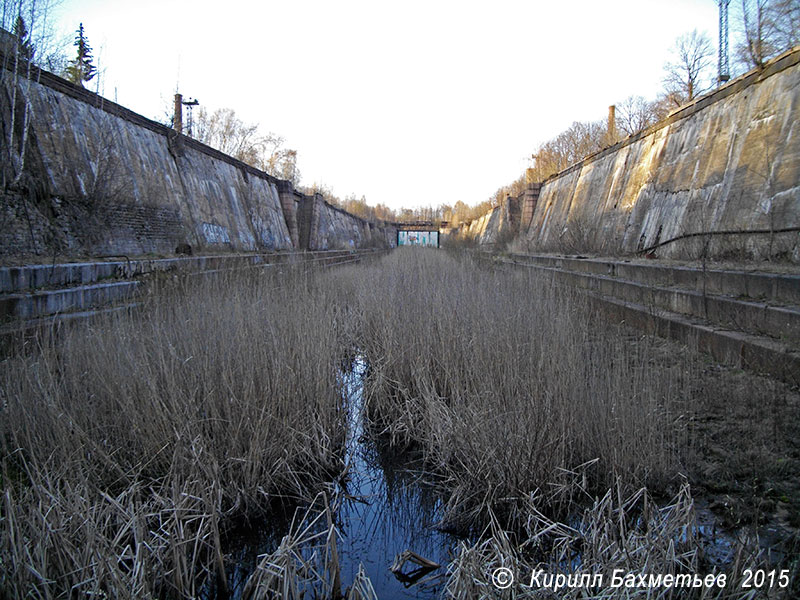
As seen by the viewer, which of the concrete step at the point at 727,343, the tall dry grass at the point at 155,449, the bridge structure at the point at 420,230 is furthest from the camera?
the bridge structure at the point at 420,230

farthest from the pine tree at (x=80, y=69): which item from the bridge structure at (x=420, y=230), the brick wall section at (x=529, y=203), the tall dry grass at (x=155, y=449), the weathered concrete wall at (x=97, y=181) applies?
the bridge structure at (x=420, y=230)

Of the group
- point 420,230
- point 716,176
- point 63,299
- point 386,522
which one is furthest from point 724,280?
point 420,230

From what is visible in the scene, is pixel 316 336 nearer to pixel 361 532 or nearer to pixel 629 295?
pixel 361 532

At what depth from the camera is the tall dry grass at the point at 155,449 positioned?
1.83m

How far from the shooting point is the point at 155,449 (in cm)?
265

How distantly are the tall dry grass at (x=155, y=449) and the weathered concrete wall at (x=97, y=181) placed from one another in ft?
19.6

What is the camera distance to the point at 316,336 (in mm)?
4141

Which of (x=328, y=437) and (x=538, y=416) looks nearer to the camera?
(x=538, y=416)

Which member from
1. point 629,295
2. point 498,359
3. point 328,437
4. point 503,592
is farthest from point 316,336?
point 629,295

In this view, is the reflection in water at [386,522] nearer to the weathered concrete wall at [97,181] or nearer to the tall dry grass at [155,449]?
the tall dry grass at [155,449]

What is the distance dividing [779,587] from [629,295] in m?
5.77

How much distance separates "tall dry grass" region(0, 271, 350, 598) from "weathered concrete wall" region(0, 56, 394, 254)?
5.97 metres

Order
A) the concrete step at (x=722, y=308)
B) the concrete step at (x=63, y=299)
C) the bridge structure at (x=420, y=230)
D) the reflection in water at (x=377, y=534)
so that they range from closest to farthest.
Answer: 1. the reflection in water at (x=377, y=534)
2. the concrete step at (x=722, y=308)
3. the concrete step at (x=63, y=299)
4. the bridge structure at (x=420, y=230)

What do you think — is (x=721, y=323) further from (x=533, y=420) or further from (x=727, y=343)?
(x=533, y=420)
